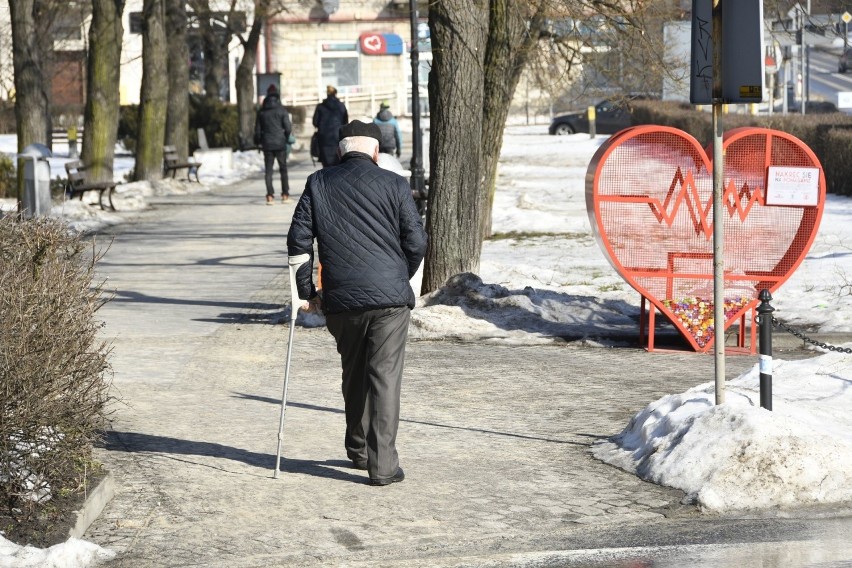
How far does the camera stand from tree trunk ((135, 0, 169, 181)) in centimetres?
2911

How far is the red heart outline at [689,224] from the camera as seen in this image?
37.0ft

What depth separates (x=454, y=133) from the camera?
13328 mm

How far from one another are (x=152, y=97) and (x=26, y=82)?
4.84m

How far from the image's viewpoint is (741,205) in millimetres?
11398

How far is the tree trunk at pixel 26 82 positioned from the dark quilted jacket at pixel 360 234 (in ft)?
59.2

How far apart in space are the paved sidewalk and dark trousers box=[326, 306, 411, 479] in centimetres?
19

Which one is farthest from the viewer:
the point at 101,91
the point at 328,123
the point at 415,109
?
the point at 101,91

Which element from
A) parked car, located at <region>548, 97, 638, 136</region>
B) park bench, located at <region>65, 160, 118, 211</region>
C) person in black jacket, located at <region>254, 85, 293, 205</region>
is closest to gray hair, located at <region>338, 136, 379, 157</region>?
park bench, located at <region>65, 160, 118, 211</region>

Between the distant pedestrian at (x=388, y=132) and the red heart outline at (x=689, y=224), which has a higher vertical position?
the distant pedestrian at (x=388, y=132)

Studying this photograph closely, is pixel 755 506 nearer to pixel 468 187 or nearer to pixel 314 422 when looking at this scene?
pixel 314 422

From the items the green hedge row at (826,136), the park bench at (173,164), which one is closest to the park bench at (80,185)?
the park bench at (173,164)

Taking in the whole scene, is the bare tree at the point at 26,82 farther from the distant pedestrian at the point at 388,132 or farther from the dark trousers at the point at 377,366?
the dark trousers at the point at 377,366

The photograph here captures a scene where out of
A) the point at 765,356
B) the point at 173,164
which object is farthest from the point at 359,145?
the point at 173,164

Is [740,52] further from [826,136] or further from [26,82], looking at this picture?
[26,82]
